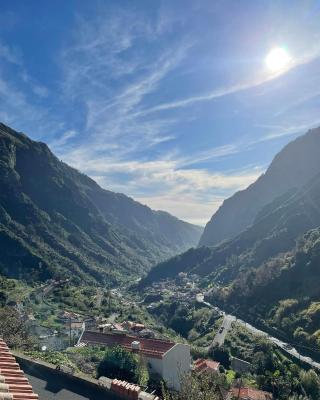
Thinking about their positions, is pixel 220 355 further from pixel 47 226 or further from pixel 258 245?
pixel 47 226

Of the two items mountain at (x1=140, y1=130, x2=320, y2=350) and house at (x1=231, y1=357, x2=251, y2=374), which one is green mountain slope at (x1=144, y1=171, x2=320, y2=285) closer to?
mountain at (x1=140, y1=130, x2=320, y2=350)

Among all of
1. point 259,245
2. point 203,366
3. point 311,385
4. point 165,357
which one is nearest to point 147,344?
point 165,357

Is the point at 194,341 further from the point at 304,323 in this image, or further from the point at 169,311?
the point at 169,311

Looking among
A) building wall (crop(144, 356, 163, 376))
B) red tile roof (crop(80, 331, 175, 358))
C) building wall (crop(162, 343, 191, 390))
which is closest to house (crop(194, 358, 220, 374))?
building wall (crop(162, 343, 191, 390))

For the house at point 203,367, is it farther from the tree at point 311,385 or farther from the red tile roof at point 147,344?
the tree at point 311,385

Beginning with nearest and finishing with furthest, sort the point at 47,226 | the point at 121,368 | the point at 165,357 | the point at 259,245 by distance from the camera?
the point at 121,368 < the point at 165,357 < the point at 259,245 < the point at 47,226
